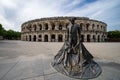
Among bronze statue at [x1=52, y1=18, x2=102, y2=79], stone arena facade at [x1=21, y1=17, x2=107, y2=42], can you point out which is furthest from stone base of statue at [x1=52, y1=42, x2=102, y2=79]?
stone arena facade at [x1=21, y1=17, x2=107, y2=42]

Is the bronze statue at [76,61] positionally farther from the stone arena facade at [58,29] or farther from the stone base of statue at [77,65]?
the stone arena facade at [58,29]

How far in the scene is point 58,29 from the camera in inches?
Answer: 1523

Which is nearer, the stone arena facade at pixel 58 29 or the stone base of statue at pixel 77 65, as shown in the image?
the stone base of statue at pixel 77 65

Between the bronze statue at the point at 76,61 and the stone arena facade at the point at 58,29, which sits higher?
the stone arena facade at the point at 58,29

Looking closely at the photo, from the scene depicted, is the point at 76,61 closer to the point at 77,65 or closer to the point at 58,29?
the point at 77,65

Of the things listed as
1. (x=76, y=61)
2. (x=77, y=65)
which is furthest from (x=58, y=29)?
(x=77, y=65)

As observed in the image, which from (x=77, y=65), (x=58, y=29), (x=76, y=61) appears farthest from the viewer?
(x=58, y=29)

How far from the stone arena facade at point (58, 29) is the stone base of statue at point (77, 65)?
32.2 m

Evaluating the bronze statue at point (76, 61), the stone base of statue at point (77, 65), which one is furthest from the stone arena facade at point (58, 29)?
the stone base of statue at point (77, 65)

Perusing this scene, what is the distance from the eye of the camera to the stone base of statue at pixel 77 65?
393 centimetres

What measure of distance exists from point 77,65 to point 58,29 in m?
34.8

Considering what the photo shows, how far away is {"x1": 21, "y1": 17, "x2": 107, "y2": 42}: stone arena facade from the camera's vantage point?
38.4m

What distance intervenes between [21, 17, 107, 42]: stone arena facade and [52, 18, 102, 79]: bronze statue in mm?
→ 32029

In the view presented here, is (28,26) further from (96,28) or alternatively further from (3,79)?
(3,79)
